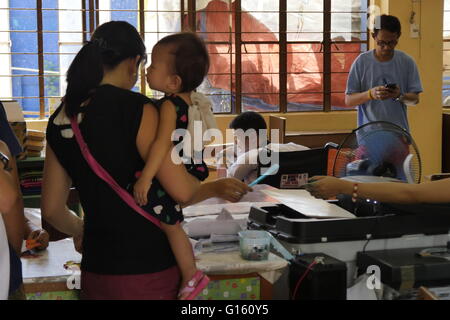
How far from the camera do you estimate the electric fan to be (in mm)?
2512

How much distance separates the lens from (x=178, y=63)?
1.78 m

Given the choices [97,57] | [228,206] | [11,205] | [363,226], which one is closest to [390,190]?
[363,226]

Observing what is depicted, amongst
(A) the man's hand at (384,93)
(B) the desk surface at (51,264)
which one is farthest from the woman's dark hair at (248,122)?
(B) the desk surface at (51,264)

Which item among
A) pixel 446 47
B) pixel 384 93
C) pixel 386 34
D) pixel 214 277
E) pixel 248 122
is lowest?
pixel 214 277

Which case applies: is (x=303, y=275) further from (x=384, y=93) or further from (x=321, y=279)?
(x=384, y=93)

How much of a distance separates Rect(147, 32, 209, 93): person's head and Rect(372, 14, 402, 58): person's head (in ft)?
7.40

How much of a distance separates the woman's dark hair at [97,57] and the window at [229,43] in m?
4.91

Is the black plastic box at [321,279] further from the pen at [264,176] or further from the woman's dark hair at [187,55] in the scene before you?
the woman's dark hair at [187,55]

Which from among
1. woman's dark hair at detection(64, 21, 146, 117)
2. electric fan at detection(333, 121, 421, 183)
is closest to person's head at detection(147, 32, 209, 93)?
woman's dark hair at detection(64, 21, 146, 117)

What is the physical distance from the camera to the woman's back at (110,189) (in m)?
1.55

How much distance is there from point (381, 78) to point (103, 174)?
276cm

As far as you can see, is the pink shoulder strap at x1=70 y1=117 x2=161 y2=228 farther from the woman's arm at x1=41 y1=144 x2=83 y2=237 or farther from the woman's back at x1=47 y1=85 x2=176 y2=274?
the woman's arm at x1=41 y1=144 x2=83 y2=237

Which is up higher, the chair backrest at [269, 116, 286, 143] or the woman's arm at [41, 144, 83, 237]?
the woman's arm at [41, 144, 83, 237]

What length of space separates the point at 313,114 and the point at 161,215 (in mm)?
5283
